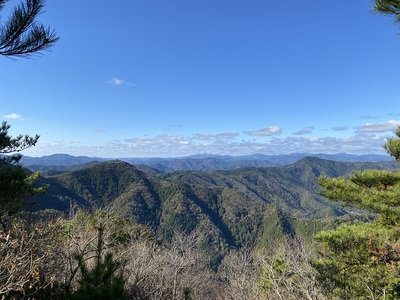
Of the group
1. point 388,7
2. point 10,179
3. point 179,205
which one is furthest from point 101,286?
point 179,205

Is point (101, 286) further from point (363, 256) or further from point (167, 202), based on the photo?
point (167, 202)

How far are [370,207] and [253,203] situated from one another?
173 m

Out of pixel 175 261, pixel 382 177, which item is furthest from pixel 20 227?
pixel 382 177

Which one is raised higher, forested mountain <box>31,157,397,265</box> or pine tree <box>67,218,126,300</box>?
pine tree <box>67,218,126,300</box>

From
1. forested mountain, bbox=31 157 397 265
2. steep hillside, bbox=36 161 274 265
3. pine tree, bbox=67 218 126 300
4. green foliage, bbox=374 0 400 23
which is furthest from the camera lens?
steep hillside, bbox=36 161 274 265

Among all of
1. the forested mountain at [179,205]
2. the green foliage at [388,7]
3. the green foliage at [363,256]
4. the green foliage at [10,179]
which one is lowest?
the forested mountain at [179,205]

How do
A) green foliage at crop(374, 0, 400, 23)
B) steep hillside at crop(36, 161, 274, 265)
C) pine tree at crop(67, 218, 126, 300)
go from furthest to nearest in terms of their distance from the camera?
steep hillside at crop(36, 161, 274, 265) → green foliage at crop(374, 0, 400, 23) → pine tree at crop(67, 218, 126, 300)

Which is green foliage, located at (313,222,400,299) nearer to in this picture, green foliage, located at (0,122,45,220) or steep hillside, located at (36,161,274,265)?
green foliage, located at (0,122,45,220)

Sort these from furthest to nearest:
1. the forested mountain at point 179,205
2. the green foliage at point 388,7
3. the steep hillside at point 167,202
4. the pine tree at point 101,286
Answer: the steep hillside at point 167,202
the forested mountain at point 179,205
the green foliage at point 388,7
the pine tree at point 101,286

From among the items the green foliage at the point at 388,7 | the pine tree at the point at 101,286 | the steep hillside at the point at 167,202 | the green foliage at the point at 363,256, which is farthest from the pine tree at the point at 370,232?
the steep hillside at the point at 167,202

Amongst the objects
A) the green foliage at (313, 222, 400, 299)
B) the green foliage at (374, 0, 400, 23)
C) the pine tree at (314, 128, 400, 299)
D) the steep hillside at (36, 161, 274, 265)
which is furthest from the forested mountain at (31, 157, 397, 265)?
the green foliage at (374, 0, 400, 23)

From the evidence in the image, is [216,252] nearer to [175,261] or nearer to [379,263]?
[175,261]

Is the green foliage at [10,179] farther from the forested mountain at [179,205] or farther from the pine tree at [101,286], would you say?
the forested mountain at [179,205]

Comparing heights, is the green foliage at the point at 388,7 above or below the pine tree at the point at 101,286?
above
